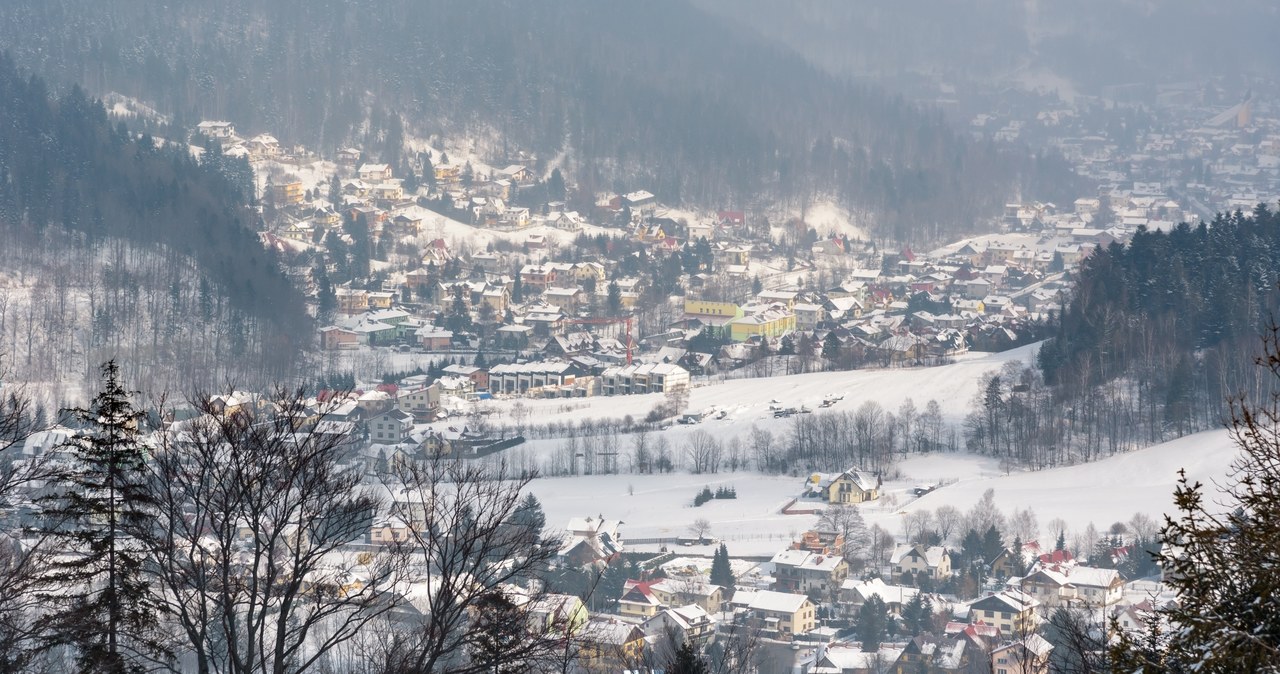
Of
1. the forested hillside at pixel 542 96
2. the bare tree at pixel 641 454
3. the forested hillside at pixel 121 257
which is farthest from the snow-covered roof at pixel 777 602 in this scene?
the forested hillside at pixel 542 96

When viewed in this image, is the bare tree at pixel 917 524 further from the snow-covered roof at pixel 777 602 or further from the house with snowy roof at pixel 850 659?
the house with snowy roof at pixel 850 659

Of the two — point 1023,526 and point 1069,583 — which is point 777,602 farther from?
point 1023,526

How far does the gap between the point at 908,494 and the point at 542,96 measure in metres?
55.4

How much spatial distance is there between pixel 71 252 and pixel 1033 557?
1119 inches

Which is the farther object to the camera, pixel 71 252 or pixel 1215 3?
pixel 1215 3

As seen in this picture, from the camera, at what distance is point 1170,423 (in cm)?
2722

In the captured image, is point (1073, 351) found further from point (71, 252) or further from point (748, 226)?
point (748, 226)

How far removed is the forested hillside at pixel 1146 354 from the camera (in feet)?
89.7

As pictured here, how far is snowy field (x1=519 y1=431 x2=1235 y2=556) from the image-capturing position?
2281cm

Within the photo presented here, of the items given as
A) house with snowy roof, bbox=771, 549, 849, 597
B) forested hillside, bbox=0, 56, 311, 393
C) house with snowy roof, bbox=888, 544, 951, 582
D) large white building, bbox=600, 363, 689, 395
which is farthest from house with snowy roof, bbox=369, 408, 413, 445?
house with snowy roof, bbox=888, 544, 951, 582

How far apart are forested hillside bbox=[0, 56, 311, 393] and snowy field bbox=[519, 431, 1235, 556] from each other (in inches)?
517

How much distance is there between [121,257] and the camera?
4022 centimetres

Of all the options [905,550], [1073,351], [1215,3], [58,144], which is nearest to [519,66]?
[58,144]

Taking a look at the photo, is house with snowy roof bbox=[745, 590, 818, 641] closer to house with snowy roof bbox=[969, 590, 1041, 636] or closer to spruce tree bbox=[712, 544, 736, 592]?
spruce tree bbox=[712, 544, 736, 592]
